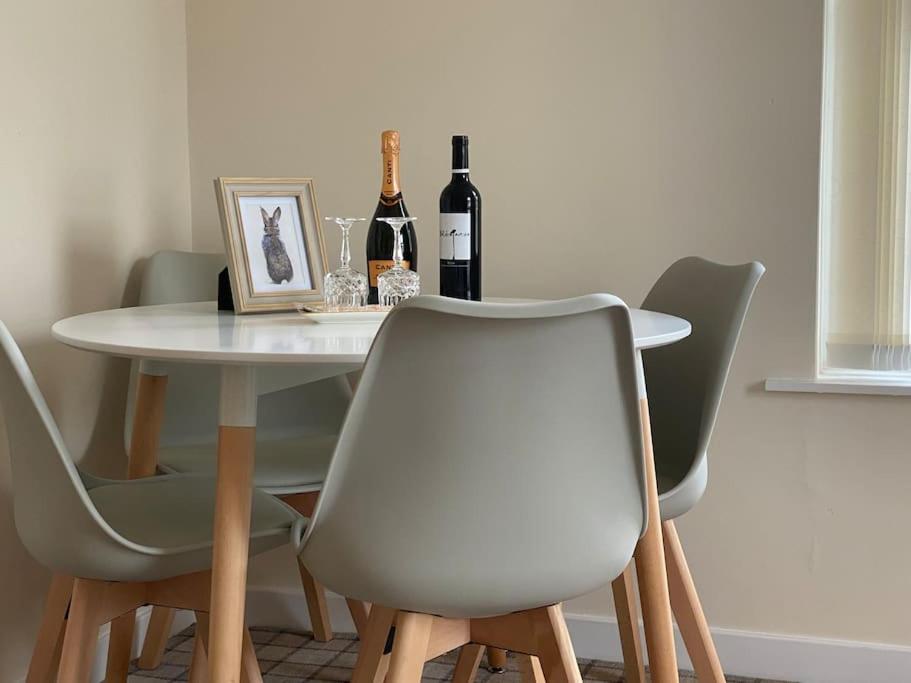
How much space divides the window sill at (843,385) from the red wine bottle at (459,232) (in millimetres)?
787

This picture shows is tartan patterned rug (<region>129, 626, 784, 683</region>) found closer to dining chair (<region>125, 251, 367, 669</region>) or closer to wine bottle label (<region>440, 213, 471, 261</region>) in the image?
dining chair (<region>125, 251, 367, 669</region>)

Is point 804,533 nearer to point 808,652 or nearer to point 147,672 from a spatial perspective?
point 808,652

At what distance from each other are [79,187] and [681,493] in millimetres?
1380

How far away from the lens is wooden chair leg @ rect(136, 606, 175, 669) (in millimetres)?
2424

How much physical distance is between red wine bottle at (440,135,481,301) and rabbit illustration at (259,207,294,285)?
0.30m

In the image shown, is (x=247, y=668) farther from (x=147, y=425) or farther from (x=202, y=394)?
(x=202, y=394)

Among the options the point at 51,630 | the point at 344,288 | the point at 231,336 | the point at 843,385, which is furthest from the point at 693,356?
the point at 51,630

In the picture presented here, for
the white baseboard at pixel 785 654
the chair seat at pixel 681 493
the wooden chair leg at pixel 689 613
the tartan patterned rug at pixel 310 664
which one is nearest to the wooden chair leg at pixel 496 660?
the tartan patterned rug at pixel 310 664

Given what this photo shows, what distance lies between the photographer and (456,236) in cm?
195

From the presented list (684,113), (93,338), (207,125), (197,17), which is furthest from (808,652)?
(197,17)

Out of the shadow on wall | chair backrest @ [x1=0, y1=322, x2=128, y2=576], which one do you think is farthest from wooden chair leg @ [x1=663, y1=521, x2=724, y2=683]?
the shadow on wall

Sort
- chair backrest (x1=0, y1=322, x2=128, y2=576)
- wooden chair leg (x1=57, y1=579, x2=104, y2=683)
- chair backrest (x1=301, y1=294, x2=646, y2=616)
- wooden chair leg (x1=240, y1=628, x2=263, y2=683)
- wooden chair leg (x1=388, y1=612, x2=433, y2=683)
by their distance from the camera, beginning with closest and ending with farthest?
chair backrest (x1=301, y1=294, x2=646, y2=616)
wooden chair leg (x1=388, y1=612, x2=433, y2=683)
chair backrest (x1=0, y1=322, x2=128, y2=576)
wooden chair leg (x1=57, y1=579, x2=104, y2=683)
wooden chair leg (x1=240, y1=628, x2=263, y2=683)

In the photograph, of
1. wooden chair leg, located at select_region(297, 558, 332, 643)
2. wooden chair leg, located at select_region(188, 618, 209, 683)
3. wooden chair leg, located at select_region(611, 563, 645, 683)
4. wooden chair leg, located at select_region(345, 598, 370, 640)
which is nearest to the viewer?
wooden chair leg, located at select_region(188, 618, 209, 683)

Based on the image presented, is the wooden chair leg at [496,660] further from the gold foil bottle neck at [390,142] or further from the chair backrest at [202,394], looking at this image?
the gold foil bottle neck at [390,142]
